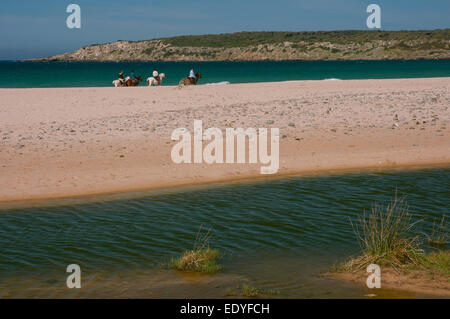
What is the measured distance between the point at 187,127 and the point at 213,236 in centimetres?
971

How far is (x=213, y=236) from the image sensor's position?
10.4 m

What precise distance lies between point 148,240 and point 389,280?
4.24 m

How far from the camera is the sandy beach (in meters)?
14.5

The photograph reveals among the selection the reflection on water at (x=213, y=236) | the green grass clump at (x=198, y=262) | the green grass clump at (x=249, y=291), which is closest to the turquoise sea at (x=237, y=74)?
the reflection on water at (x=213, y=236)

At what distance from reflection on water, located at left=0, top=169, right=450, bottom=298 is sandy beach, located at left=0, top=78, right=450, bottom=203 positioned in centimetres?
130

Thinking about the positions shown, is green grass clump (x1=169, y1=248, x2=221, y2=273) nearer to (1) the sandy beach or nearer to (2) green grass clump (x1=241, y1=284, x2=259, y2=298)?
(2) green grass clump (x1=241, y1=284, x2=259, y2=298)

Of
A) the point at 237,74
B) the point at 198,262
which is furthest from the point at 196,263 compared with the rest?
the point at 237,74

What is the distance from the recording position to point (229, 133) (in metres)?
18.7

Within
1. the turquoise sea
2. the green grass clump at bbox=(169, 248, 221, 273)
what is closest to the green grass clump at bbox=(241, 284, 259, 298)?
the green grass clump at bbox=(169, 248, 221, 273)

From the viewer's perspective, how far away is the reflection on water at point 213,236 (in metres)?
8.14

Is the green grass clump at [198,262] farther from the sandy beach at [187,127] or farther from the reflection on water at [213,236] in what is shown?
the sandy beach at [187,127]
